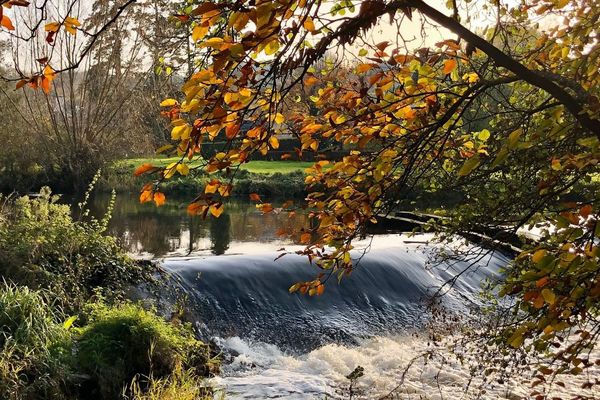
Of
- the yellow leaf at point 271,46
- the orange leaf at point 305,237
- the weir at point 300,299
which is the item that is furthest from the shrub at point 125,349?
the yellow leaf at point 271,46

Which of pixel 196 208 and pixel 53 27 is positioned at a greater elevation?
pixel 53 27

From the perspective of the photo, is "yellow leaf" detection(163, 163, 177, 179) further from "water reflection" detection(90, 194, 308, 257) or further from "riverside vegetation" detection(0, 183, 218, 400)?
"water reflection" detection(90, 194, 308, 257)

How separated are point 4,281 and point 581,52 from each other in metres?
5.00

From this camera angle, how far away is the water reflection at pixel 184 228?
13.2m

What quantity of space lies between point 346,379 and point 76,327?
279 centimetres

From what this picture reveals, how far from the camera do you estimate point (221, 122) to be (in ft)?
6.24

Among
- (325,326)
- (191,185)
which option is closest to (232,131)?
(325,326)

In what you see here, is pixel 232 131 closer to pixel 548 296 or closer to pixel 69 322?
pixel 548 296

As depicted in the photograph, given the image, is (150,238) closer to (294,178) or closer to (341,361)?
(341,361)

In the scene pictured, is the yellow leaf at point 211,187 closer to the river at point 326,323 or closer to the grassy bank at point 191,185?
the river at point 326,323

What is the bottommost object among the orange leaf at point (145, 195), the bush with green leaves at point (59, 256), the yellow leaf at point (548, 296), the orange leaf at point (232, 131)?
the bush with green leaves at point (59, 256)

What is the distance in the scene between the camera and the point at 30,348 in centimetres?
514

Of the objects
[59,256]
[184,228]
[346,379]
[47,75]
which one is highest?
[47,75]

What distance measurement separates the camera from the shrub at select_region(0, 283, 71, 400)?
4.75m
